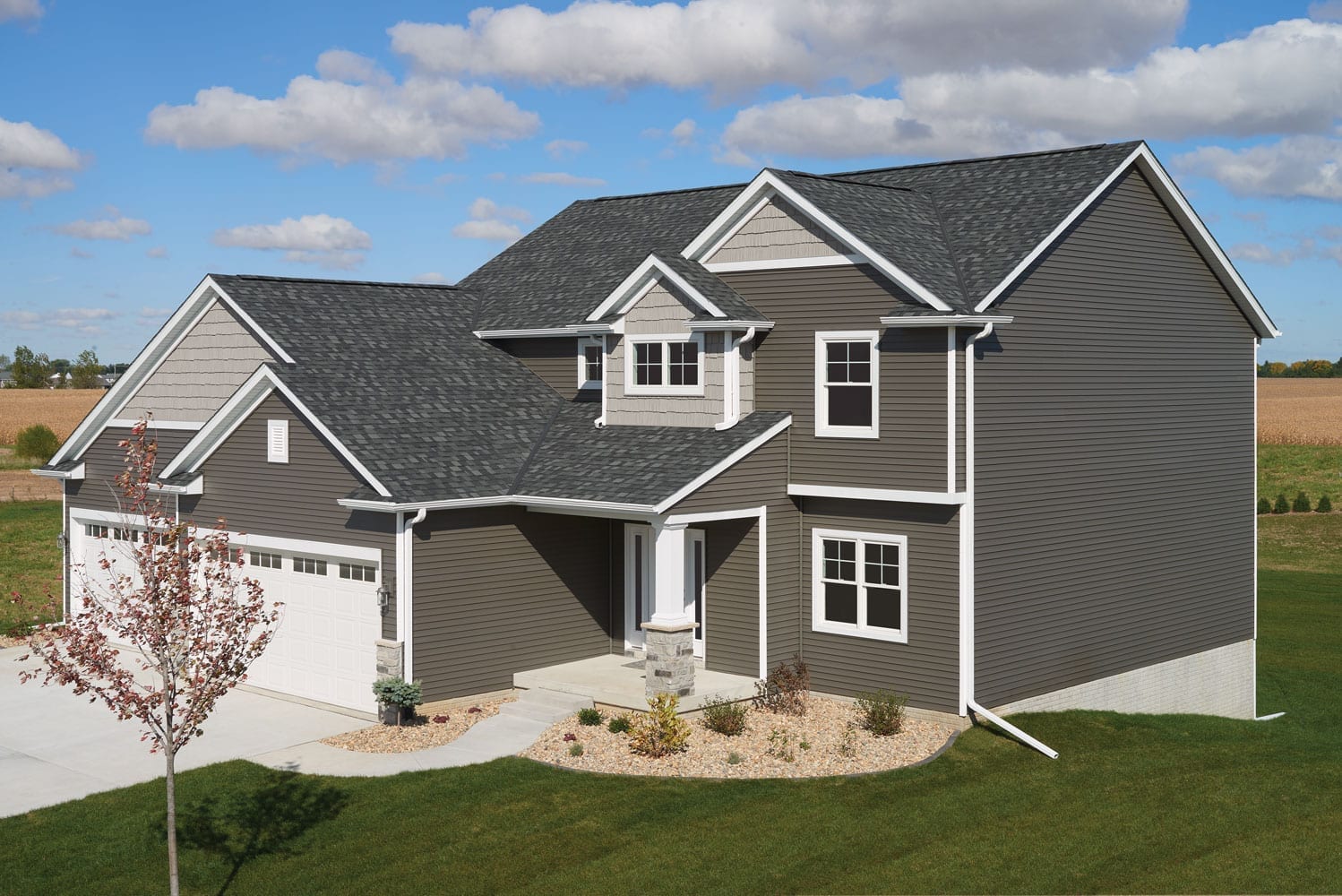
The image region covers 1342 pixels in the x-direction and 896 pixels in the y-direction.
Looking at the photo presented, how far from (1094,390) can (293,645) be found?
13.5 metres

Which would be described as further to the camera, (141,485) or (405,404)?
(405,404)

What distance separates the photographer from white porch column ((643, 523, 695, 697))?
19.2 m

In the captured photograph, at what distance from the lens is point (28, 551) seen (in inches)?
1497

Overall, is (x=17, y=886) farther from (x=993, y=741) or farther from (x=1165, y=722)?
(x=1165, y=722)

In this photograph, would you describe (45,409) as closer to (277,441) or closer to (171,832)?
(277,441)

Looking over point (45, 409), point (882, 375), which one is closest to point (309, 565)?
point (882, 375)

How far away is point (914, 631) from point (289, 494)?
999cm

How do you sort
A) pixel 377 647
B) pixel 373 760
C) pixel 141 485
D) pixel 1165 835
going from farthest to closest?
1. pixel 377 647
2. pixel 373 760
3. pixel 1165 835
4. pixel 141 485

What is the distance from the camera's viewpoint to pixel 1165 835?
1536cm

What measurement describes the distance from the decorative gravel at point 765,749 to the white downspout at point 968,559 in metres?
0.66

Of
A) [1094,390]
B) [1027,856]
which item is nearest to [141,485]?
[1027,856]

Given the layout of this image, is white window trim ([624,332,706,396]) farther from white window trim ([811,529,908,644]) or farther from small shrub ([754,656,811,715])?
small shrub ([754,656,811,715])

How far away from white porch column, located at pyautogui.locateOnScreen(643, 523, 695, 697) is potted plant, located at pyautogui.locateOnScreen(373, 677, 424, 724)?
11.1ft

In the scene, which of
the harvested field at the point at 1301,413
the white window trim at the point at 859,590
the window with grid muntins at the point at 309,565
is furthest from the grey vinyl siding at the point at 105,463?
the harvested field at the point at 1301,413
